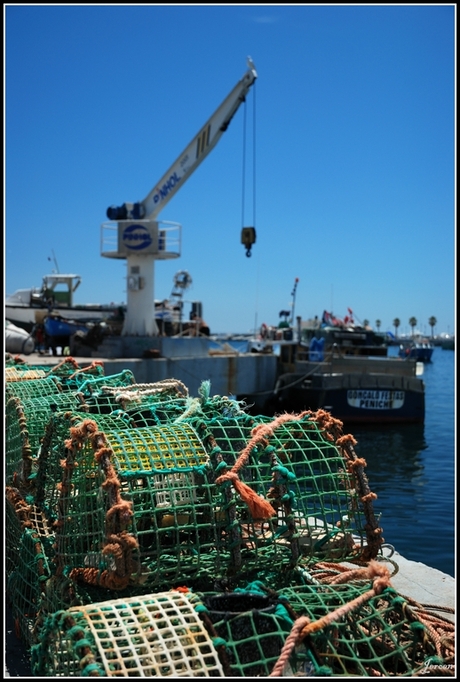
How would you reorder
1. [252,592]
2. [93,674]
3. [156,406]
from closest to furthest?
[93,674]
[252,592]
[156,406]

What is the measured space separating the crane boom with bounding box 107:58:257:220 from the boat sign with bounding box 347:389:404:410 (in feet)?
25.1

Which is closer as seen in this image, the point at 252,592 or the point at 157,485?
the point at 252,592

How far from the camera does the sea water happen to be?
336 inches

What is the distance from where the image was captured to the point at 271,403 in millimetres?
19484

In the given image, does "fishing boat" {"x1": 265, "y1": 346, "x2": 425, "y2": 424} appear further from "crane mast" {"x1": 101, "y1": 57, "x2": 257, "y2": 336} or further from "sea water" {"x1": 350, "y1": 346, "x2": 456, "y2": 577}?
"crane mast" {"x1": 101, "y1": 57, "x2": 257, "y2": 336}

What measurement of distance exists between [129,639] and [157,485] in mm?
1094

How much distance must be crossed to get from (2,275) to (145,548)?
5.32ft

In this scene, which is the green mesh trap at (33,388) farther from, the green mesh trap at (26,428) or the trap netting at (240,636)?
the trap netting at (240,636)

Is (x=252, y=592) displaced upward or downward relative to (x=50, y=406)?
downward

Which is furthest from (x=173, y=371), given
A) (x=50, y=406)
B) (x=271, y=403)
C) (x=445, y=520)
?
(x=50, y=406)

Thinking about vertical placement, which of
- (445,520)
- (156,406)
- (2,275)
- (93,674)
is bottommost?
(445,520)

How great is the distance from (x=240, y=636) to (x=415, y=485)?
1022 cm

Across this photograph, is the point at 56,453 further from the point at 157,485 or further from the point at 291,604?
the point at 291,604

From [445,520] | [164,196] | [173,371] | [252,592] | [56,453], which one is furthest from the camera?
[164,196]
